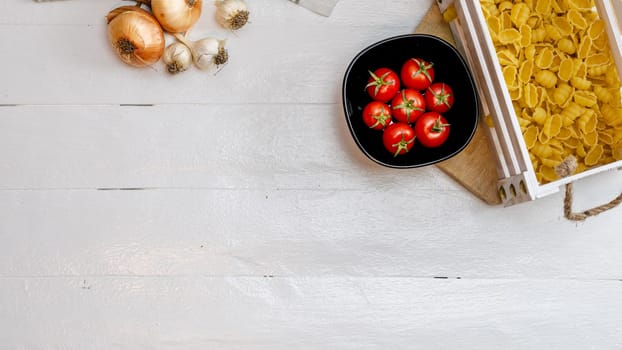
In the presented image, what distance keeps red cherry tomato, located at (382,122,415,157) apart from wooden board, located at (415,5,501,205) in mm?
101

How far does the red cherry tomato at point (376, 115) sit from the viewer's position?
38.4 inches

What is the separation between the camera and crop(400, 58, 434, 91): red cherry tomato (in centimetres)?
99

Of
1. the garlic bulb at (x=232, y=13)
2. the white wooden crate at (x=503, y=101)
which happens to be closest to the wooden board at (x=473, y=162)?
the white wooden crate at (x=503, y=101)

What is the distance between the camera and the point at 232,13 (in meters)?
1.02

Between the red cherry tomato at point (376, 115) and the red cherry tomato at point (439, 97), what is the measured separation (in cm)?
8

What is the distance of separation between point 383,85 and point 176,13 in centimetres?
38

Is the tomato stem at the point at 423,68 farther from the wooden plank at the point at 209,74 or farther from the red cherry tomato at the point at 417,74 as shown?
the wooden plank at the point at 209,74

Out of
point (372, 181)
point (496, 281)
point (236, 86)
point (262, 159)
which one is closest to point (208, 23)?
point (236, 86)

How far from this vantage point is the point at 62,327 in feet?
3.44

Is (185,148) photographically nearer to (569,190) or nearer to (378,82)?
(378,82)

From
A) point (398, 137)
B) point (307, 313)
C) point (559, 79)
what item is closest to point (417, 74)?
point (398, 137)

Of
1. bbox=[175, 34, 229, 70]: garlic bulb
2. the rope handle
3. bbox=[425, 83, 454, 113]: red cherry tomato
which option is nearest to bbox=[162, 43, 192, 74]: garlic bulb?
bbox=[175, 34, 229, 70]: garlic bulb

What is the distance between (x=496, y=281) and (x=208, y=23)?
0.72 metres

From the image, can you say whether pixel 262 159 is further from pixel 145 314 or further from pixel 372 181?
pixel 145 314
